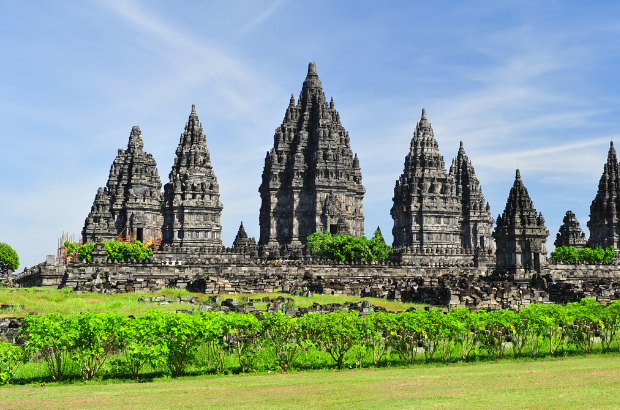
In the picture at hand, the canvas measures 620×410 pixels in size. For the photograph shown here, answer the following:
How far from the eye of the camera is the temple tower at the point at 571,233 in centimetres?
10747

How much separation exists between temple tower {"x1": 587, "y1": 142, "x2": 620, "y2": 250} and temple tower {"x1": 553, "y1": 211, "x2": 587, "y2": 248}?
99.2 inches

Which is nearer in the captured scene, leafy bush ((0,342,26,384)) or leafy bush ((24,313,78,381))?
leafy bush ((0,342,26,384))

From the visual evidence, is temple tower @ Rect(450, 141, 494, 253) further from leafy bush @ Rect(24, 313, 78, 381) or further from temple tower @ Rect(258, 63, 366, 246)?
leafy bush @ Rect(24, 313, 78, 381)

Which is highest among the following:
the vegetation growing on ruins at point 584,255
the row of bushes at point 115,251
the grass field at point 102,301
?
the row of bushes at point 115,251

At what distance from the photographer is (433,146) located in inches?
4033

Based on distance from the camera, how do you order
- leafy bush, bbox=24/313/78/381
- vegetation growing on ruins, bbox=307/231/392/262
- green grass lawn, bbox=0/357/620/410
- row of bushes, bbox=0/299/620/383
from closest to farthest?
green grass lawn, bbox=0/357/620/410
leafy bush, bbox=24/313/78/381
row of bushes, bbox=0/299/620/383
vegetation growing on ruins, bbox=307/231/392/262

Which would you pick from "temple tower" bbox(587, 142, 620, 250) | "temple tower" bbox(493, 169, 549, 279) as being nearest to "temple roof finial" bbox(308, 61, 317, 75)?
"temple tower" bbox(587, 142, 620, 250)

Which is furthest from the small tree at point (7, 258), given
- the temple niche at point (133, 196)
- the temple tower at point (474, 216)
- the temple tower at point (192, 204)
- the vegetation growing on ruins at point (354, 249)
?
the temple tower at point (474, 216)

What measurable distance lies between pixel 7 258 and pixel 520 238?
68.6 m

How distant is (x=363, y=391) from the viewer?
1656 cm

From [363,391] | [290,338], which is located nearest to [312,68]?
[290,338]

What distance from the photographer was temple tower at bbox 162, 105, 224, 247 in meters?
83.8

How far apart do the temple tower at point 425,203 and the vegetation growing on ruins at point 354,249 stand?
16.2 metres

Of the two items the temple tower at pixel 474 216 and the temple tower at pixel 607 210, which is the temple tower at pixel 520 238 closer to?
the temple tower at pixel 607 210
